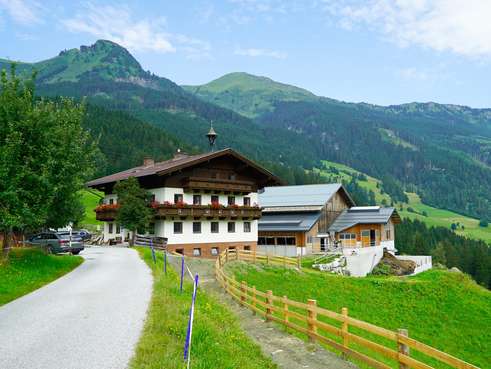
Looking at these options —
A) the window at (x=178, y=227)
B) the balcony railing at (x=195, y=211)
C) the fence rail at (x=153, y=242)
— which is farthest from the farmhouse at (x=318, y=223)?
the fence rail at (x=153, y=242)

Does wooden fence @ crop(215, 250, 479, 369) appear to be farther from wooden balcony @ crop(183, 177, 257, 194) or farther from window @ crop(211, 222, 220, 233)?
window @ crop(211, 222, 220, 233)

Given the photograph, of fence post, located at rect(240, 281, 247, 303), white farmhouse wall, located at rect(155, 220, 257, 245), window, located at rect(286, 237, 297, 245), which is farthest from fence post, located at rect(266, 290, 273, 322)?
window, located at rect(286, 237, 297, 245)

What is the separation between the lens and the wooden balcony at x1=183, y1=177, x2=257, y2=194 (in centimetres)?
4353

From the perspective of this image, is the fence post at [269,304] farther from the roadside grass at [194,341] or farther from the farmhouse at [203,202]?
the farmhouse at [203,202]

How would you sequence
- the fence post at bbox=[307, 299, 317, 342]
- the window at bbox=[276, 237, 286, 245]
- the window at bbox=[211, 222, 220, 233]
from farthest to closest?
1. the window at bbox=[276, 237, 286, 245]
2. the window at bbox=[211, 222, 220, 233]
3. the fence post at bbox=[307, 299, 317, 342]

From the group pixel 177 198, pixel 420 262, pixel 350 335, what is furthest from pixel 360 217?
pixel 350 335

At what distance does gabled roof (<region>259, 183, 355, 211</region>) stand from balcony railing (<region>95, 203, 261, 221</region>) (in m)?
13.7

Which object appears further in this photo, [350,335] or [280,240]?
[280,240]

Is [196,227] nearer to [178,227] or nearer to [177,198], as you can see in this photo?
[178,227]

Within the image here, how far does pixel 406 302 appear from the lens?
34.2 metres

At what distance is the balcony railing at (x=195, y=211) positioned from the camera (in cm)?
4103

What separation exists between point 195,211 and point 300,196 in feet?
79.7

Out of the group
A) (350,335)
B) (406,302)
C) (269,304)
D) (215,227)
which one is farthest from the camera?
(215,227)

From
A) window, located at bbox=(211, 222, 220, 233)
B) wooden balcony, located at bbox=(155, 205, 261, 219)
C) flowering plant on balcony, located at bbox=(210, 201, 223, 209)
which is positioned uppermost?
flowering plant on balcony, located at bbox=(210, 201, 223, 209)
